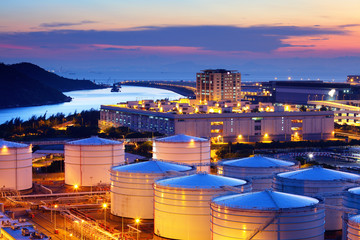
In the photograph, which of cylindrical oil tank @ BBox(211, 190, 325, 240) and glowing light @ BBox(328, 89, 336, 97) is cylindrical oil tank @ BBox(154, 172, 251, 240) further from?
glowing light @ BBox(328, 89, 336, 97)

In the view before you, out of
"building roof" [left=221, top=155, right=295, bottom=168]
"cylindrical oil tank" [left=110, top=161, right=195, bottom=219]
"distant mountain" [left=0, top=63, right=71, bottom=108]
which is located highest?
"distant mountain" [left=0, top=63, right=71, bottom=108]

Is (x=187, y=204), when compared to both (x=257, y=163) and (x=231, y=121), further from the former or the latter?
(x=231, y=121)

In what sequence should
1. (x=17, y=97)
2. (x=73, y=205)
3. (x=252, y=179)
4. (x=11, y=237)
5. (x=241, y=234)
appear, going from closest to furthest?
1. (x=241, y=234)
2. (x=11, y=237)
3. (x=252, y=179)
4. (x=73, y=205)
5. (x=17, y=97)

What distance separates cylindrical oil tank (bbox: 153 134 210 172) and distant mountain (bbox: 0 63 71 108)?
13116 cm

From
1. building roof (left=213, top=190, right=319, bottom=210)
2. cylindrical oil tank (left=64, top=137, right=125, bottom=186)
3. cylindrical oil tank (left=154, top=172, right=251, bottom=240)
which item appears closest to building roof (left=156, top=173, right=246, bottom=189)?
cylindrical oil tank (left=154, top=172, right=251, bottom=240)

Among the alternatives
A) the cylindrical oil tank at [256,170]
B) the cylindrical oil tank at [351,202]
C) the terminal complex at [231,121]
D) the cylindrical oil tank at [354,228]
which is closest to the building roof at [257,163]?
the cylindrical oil tank at [256,170]

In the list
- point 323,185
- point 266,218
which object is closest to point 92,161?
point 323,185

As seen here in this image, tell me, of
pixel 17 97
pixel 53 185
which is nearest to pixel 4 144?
pixel 53 185

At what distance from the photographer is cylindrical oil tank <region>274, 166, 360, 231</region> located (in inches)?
778

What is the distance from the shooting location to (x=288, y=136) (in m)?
53.2

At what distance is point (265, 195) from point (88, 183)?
15.0 m

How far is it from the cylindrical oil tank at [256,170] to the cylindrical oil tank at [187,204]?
9.57 feet

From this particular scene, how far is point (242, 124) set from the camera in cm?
5162

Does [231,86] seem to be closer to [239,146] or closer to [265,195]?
[239,146]
